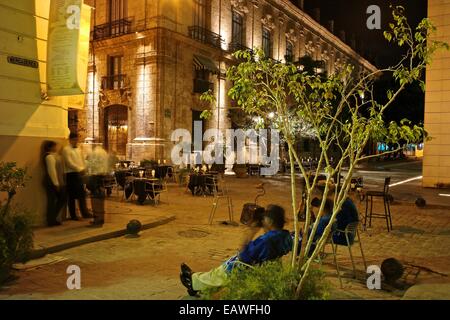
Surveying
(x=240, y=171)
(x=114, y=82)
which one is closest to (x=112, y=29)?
(x=114, y=82)

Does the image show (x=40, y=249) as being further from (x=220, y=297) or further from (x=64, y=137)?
(x=220, y=297)

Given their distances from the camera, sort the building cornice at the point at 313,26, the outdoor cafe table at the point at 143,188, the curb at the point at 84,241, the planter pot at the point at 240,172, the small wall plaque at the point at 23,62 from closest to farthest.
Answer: the curb at the point at 84,241, the small wall plaque at the point at 23,62, the outdoor cafe table at the point at 143,188, the planter pot at the point at 240,172, the building cornice at the point at 313,26

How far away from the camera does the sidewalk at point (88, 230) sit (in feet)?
23.0

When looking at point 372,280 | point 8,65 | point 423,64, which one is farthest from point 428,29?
point 8,65

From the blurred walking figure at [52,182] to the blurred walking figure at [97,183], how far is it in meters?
0.80

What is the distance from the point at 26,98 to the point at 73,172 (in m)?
1.84

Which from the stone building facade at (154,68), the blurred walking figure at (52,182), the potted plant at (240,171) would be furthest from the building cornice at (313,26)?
the blurred walking figure at (52,182)

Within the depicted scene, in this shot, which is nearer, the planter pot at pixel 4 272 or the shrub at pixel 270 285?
the shrub at pixel 270 285

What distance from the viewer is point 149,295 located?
4965 mm

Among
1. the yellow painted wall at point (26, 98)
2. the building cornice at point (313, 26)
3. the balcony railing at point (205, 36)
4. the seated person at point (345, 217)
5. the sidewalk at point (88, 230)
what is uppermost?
the building cornice at point (313, 26)

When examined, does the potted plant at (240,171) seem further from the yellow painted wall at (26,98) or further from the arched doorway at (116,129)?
the yellow painted wall at (26,98)

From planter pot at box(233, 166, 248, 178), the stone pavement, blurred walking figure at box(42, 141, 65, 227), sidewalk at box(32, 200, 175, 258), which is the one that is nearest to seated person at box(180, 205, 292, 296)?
the stone pavement

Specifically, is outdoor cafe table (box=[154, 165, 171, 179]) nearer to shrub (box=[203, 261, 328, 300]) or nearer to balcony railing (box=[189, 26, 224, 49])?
balcony railing (box=[189, 26, 224, 49])
